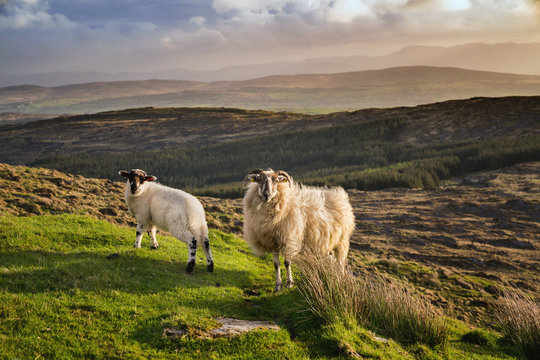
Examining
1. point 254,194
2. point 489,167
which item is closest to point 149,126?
point 489,167

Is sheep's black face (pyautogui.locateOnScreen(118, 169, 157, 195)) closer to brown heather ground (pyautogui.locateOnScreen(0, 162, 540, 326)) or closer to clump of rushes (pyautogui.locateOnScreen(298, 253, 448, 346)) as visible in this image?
brown heather ground (pyautogui.locateOnScreen(0, 162, 540, 326))

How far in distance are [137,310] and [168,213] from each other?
345 centimetres

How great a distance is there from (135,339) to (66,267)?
9.95 feet

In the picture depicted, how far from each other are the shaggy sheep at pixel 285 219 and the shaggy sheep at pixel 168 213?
1494mm

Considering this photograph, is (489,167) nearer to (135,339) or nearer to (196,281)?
(196,281)

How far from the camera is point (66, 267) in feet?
25.1

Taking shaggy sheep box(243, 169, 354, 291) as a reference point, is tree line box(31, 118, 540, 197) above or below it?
below

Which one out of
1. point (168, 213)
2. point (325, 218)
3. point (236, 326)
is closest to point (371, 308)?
point (236, 326)

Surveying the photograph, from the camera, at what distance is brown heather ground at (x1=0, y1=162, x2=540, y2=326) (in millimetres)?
13219

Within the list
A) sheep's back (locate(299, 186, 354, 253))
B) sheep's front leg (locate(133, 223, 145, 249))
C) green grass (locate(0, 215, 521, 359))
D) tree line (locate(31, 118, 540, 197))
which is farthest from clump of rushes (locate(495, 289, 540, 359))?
tree line (locate(31, 118, 540, 197))

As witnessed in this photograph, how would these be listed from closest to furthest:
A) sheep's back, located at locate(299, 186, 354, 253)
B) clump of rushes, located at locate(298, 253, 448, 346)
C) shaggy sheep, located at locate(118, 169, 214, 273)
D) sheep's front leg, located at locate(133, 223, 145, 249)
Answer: clump of rushes, located at locate(298, 253, 448, 346)
shaggy sheep, located at locate(118, 169, 214, 273)
sheep's front leg, located at locate(133, 223, 145, 249)
sheep's back, located at locate(299, 186, 354, 253)

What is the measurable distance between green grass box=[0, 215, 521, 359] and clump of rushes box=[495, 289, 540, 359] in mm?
301

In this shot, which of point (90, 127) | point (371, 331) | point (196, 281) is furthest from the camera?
point (90, 127)

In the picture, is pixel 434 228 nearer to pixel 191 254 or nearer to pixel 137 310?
pixel 191 254
